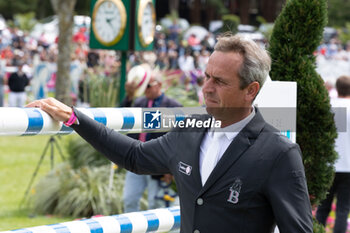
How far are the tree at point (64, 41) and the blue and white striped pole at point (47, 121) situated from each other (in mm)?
14370

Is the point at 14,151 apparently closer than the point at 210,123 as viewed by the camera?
No

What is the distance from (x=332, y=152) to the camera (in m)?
3.96

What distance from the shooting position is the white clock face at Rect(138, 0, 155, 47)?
9703mm

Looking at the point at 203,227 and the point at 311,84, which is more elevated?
the point at 311,84

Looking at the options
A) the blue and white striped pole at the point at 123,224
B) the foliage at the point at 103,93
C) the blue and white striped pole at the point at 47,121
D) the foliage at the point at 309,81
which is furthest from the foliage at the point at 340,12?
the blue and white striped pole at the point at 47,121

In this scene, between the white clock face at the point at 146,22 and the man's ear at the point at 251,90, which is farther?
the white clock face at the point at 146,22

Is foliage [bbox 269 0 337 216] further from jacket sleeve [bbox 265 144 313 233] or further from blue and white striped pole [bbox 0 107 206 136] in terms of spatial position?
jacket sleeve [bbox 265 144 313 233]

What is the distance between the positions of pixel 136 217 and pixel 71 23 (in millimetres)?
14950

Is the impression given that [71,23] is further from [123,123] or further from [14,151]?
[123,123]

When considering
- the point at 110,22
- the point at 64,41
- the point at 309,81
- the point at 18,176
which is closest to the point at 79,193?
the point at 110,22

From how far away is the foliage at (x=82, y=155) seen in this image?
31.3ft

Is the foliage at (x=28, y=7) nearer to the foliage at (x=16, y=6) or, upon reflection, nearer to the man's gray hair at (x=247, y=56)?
the foliage at (x=16, y=6)

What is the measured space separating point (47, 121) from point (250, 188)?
2.96ft

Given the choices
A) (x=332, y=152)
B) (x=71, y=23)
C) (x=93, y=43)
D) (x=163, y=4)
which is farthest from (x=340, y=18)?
(x=332, y=152)
